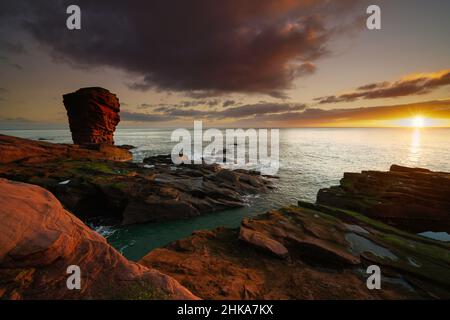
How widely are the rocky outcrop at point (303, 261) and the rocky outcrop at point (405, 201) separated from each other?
6901mm

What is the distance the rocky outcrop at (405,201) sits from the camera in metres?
22.3

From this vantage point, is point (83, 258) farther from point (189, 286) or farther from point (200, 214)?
point (200, 214)

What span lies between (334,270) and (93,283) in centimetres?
1211

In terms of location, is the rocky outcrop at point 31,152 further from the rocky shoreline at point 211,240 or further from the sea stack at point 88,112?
the sea stack at point 88,112

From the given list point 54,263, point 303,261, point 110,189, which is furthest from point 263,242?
point 110,189

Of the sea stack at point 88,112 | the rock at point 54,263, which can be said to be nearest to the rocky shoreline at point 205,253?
the rock at point 54,263

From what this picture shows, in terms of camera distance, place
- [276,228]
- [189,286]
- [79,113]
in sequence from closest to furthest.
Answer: [189,286] < [276,228] < [79,113]

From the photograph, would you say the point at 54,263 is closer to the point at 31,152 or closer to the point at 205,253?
the point at 205,253

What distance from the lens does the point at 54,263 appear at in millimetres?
6582

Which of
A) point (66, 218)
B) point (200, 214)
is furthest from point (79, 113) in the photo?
point (66, 218)

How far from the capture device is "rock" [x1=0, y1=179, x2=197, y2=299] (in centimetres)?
596

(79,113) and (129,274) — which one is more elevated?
(79,113)

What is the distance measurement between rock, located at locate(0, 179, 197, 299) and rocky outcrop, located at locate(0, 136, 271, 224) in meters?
19.7
